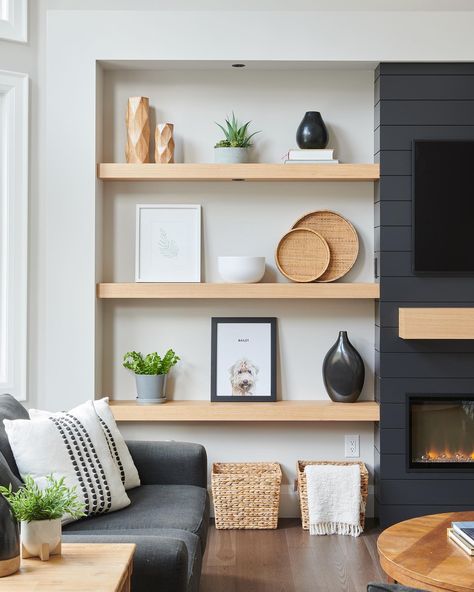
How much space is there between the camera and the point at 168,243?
458 cm

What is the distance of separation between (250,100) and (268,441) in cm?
190

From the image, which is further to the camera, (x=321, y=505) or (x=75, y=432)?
(x=321, y=505)

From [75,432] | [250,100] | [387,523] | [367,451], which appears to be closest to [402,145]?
[250,100]

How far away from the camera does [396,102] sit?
4375 mm

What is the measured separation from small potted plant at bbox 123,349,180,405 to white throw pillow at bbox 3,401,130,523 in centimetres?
127

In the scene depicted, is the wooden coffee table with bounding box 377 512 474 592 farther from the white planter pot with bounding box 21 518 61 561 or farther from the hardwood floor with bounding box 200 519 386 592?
the white planter pot with bounding box 21 518 61 561

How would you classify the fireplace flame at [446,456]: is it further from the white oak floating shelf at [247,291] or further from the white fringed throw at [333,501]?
the white oak floating shelf at [247,291]

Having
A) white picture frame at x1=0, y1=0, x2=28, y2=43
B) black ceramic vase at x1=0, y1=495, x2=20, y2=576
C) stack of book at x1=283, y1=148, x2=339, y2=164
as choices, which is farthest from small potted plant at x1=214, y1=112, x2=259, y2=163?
black ceramic vase at x1=0, y1=495, x2=20, y2=576

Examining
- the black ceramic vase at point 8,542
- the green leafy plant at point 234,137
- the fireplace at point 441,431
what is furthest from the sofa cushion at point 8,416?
the fireplace at point 441,431

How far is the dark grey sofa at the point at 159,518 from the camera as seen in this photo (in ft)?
7.76

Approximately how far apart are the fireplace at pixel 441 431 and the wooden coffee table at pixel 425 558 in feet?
4.88

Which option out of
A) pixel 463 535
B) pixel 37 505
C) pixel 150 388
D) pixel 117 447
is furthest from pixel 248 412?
pixel 37 505

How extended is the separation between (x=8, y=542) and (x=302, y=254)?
2.79m

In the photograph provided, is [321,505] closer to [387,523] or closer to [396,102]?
[387,523]
